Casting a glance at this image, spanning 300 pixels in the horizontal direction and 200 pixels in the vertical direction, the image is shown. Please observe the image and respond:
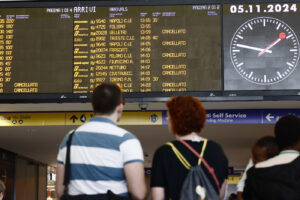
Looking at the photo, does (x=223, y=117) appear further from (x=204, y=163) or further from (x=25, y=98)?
→ (x=204, y=163)

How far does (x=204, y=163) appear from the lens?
101 inches

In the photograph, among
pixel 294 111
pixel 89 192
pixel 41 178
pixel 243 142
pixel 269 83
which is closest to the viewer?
pixel 89 192

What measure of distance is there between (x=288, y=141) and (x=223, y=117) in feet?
14.2

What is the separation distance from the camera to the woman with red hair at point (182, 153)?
8.42 ft

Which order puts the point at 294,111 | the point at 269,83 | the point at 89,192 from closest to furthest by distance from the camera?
the point at 89,192 → the point at 269,83 → the point at 294,111

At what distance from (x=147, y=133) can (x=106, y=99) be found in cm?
632

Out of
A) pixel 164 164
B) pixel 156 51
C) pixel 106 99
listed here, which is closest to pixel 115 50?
pixel 156 51

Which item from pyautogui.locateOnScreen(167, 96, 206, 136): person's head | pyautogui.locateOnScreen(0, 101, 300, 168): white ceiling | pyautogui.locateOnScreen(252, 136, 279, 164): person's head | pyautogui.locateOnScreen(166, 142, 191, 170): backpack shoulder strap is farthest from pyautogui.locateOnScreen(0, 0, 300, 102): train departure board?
pyautogui.locateOnScreen(166, 142, 191, 170): backpack shoulder strap

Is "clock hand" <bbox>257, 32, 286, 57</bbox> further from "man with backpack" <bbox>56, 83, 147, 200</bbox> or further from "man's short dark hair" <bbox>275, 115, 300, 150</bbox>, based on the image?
"man with backpack" <bbox>56, 83, 147, 200</bbox>

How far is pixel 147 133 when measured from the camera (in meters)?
8.89

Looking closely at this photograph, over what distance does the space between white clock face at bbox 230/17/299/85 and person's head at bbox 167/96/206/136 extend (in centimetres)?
343

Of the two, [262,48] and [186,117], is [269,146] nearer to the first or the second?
[186,117]

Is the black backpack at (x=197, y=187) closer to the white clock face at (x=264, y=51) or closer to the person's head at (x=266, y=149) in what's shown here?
the person's head at (x=266, y=149)

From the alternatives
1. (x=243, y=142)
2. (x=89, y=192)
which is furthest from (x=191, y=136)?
(x=243, y=142)
